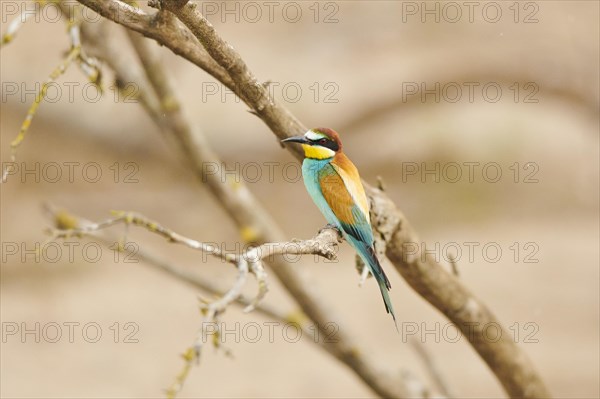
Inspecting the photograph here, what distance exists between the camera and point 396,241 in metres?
2.16

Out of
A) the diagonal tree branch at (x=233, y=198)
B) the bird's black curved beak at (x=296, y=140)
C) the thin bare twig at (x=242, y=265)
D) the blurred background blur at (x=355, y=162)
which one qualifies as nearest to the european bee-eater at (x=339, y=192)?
the bird's black curved beak at (x=296, y=140)

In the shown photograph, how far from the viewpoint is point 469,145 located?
6988 millimetres

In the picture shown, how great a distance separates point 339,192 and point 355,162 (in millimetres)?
4843

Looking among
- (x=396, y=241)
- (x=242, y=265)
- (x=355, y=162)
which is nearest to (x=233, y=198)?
(x=396, y=241)

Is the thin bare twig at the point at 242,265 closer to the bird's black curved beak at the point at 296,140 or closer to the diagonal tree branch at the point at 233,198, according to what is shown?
the bird's black curved beak at the point at 296,140

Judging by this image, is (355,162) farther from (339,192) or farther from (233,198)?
(339,192)

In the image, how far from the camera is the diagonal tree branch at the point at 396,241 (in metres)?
1.65

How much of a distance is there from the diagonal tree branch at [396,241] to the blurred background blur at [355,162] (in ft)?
12.0

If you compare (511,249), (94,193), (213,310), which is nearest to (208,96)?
Answer: (94,193)

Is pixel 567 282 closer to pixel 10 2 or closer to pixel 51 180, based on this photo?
pixel 51 180

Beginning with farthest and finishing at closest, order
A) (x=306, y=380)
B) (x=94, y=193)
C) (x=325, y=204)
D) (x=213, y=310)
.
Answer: (x=94, y=193) < (x=306, y=380) < (x=325, y=204) < (x=213, y=310)

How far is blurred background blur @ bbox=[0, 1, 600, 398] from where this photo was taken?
637cm

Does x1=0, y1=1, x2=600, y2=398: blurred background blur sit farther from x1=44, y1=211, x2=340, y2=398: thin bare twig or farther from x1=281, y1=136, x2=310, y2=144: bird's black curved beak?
x1=44, y1=211, x2=340, y2=398: thin bare twig

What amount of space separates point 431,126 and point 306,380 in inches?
98.6
